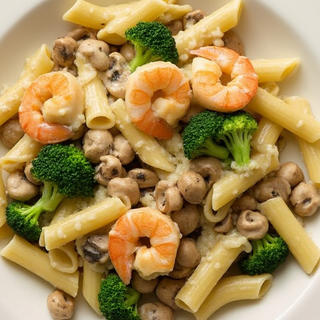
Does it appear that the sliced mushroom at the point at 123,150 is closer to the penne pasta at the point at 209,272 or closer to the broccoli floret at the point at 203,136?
the broccoli floret at the point at 203,136

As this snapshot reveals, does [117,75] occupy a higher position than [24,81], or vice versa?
[24,81]

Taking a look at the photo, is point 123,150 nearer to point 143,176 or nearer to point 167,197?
point 143,176

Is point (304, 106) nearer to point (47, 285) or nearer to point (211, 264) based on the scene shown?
point (211, 264)

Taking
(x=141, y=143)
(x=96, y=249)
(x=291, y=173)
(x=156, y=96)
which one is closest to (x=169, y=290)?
(x=96, y=249)

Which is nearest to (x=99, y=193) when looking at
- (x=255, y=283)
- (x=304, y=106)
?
(x=255, y=283)

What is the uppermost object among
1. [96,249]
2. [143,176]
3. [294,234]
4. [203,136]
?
[203,136]

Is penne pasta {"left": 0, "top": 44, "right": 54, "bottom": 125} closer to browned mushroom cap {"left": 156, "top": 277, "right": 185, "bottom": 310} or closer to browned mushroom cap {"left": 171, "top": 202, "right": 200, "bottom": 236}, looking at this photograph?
browned mushroom cap {"left": 171, "top": 202, "right": 200, "bottom": 236}

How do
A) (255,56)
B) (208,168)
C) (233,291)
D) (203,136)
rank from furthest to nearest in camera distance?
(255,56)
(233,291)
(208,168)
(203,136)

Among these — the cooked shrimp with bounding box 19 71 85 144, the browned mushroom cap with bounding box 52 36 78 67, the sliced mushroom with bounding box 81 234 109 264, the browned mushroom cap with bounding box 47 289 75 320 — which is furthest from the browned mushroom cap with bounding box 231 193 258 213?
the browned mushroom cap with bounding box 52 36 78 67
